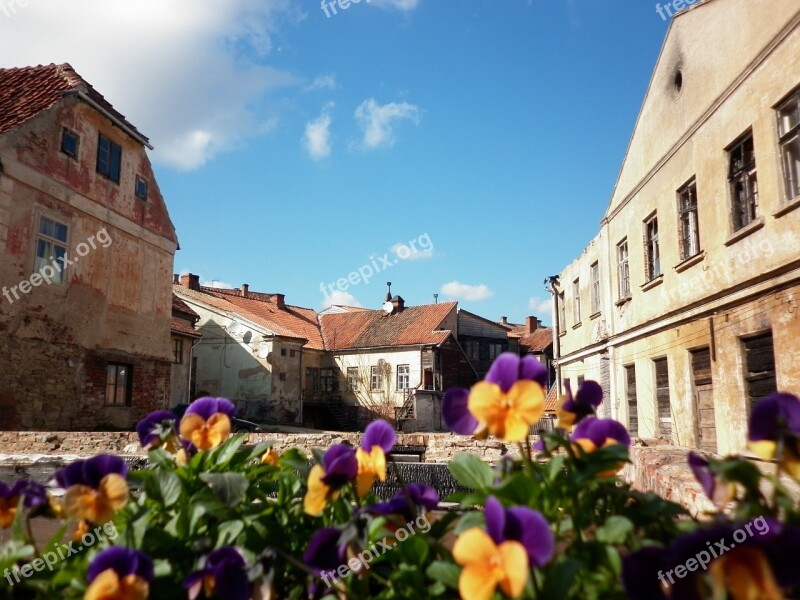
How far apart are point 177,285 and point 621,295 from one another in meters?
27.0

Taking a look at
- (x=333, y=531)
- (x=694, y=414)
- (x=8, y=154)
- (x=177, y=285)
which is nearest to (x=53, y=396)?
(x=8, y=154)

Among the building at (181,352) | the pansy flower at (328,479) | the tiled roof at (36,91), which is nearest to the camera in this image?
the pansy flower at (328,479)

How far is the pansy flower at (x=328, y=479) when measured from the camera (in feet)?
3.80

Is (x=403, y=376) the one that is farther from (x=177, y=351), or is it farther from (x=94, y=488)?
(x=94, y=488)

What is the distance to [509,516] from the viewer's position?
34.4 inches

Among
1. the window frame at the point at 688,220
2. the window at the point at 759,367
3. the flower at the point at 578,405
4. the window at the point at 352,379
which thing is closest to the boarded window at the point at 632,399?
the window frame at the point at 688,220

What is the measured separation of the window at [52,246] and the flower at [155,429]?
13.3 metres

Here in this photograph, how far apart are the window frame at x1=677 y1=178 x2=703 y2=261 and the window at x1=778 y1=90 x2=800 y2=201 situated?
2620 millimetres

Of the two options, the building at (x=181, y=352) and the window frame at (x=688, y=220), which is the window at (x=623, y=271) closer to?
the window frame at (x=688, y=220)

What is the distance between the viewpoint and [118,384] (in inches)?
608

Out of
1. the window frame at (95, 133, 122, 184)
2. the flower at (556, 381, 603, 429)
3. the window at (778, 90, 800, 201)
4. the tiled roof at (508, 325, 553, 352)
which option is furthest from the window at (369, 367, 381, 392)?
the flower at (556, 381, 603, 429)

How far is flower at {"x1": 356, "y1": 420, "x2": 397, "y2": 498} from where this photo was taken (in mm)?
1254

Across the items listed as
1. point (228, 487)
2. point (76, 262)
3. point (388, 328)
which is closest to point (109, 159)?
point (76, 262)

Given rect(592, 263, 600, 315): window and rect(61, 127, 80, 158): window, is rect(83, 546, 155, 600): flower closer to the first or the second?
rect(61, 127, 80, 158): window
